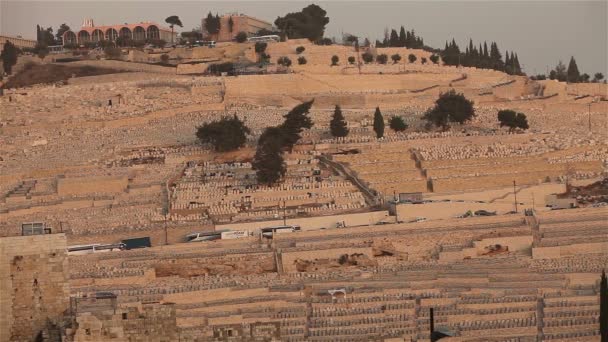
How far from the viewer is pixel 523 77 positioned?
6269 cm

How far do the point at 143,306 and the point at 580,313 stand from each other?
12814mm

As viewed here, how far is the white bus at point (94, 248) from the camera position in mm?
34344

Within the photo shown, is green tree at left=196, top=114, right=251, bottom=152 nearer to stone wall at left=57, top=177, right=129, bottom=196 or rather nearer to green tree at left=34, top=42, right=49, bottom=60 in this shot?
stone wall at left=57, top=177, right=129, bottom=196

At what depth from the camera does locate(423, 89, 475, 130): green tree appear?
48.8 metres

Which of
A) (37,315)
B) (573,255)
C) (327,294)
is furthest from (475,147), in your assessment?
(37,315)

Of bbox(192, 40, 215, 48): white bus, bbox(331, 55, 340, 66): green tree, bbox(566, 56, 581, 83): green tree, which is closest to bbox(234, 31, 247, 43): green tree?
bbox(192, 40, 215, 48): white bus

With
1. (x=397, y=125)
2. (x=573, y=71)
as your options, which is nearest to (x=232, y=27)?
(x=573, y=71)

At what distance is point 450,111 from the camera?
160 ft

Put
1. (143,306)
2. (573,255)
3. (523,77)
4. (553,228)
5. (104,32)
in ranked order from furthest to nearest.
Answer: (104,32) < (523,77) < (553,228) < (573,255) < (143,306)

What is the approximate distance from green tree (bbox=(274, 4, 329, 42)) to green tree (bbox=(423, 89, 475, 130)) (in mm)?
18348

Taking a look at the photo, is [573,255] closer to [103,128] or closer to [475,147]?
[475,147]

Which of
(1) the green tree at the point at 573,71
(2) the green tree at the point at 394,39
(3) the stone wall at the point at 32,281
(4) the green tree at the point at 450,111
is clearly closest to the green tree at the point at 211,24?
(2) the green tree at the point at 394,39

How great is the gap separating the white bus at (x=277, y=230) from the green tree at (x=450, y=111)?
13.7m

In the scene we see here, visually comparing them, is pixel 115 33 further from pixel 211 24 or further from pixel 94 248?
pixel 94 248
